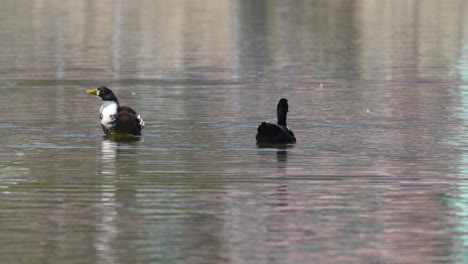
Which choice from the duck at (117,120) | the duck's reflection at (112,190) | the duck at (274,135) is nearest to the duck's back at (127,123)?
the duck at (117,120)

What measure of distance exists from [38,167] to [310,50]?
103 ft

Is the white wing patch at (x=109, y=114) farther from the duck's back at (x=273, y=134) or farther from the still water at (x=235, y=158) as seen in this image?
the duck's back at (x=273, y=134)

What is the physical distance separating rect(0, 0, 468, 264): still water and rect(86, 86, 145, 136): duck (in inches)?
11.6

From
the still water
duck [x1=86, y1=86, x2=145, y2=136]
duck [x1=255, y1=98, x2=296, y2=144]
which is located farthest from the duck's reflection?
duck [x1=255, y1=98, x2=296, y2=144]

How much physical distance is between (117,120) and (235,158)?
11.3ft

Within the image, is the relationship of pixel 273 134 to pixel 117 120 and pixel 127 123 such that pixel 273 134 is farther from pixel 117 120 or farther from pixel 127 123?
pixel 117 120

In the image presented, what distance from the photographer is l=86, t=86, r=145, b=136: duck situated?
24.8 meters

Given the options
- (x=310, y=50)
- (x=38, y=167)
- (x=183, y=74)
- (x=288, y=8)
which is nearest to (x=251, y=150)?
(x=38, y=167)

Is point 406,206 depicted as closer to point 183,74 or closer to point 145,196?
point 145,196

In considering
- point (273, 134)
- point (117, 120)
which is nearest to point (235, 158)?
point (273, 134)

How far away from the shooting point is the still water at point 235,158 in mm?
15148

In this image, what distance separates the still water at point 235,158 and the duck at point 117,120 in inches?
11.6

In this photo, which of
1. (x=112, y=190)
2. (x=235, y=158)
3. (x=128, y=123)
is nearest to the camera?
(x=112, y=190)

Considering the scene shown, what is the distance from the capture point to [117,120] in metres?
24.9
